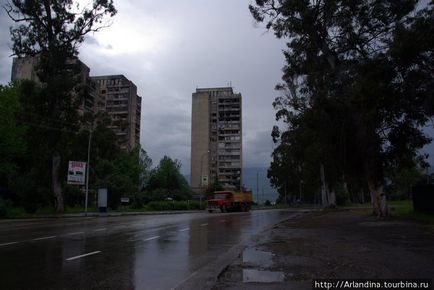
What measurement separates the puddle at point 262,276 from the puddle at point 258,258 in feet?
3.00

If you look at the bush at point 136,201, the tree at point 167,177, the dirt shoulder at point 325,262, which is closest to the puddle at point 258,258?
the dirt shoulder at point 325,262

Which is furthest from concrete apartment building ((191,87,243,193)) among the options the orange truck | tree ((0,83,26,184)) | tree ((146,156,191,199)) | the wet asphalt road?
the wet asphalt road

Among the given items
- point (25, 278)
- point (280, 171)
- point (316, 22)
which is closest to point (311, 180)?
point (280, 171)

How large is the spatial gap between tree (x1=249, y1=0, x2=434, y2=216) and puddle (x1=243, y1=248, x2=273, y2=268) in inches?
352

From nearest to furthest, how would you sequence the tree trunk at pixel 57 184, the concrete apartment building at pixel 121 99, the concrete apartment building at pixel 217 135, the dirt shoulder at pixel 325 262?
the dirt shoulder at pixel 325 262 → the tree trunk at pixel 57 184 → the concrete apartment building at pixel 121 99 → the concrete apartment building at pixel 217 135

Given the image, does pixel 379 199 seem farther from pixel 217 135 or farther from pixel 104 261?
pixel 217 135

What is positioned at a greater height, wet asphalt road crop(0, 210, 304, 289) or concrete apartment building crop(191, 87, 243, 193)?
concrete apartment building crop(191, 87, 243, 193)

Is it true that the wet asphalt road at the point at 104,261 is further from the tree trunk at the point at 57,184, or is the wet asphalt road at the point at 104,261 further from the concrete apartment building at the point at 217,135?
the concrete apartment building at the point at 217,135

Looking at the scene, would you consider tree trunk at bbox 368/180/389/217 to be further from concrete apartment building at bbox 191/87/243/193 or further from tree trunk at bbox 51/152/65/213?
concrete apartment building at bbox 191/87/243/193

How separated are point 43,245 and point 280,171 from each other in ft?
316

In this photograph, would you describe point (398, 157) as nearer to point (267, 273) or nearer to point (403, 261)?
point (403, 261)

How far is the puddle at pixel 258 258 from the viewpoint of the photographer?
38.8 ft

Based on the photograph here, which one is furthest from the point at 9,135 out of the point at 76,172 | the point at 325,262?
the point at 325,262

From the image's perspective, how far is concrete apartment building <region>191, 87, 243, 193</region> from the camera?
154 m
